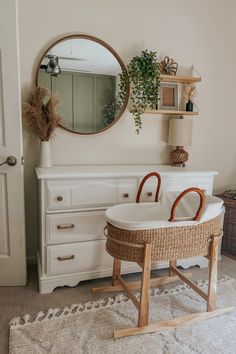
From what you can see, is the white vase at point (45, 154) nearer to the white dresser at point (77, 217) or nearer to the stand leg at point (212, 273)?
the white dresser at point (77, 217)

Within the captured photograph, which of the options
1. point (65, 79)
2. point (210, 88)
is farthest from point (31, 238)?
point (210, 88)

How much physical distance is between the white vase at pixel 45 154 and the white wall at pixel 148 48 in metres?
0.16

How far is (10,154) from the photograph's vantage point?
6.58ft

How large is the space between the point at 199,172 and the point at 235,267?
952 millimetres

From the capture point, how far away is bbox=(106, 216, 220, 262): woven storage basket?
5.26ft

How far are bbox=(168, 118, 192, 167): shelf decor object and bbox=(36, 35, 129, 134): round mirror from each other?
19.2 inches

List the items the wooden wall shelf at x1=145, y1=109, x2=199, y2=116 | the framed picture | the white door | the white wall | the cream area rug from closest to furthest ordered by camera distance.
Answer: the cream area rug < the white door < the white wall < the wooden wall shelf at x1=145, y1=109, x2=199, y2=116 < the framed picture

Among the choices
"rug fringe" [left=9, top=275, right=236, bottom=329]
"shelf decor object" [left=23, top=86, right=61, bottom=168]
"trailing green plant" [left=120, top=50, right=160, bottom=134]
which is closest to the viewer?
"rug fringe" [left=9, top=275, right=236, bottom=329]

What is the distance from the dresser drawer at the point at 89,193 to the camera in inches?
77.5

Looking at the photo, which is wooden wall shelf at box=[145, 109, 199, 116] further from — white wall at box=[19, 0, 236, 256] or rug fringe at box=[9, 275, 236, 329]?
rug fringe at box=[9, 275, 236, 329]

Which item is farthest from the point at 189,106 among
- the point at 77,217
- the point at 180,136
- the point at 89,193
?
the point at 77,217

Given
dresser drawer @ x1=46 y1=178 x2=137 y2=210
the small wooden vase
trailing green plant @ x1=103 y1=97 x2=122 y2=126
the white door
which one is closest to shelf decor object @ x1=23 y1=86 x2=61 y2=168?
the white door

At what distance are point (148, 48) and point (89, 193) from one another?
1.43 meters

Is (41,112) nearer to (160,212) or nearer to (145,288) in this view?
(160,212)
